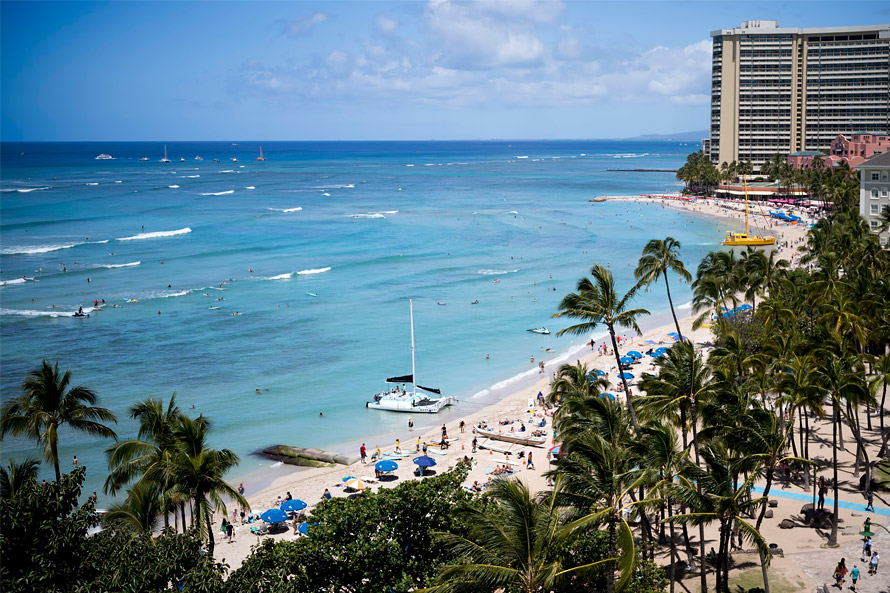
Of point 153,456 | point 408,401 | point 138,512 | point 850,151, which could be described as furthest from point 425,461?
point 850,151

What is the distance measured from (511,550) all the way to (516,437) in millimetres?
25047

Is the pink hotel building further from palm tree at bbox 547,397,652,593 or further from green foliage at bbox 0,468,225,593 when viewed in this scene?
green foliage at bbox 0,468,225,593

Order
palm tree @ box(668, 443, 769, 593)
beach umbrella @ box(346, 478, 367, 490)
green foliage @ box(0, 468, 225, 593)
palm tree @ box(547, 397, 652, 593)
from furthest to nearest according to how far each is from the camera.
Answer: beach umbrella @ box(346, 478, 367, 490) → palm tree @ box(668, 443, 769, 593) → palm tree @ box(547, 397, 652, 593) → green foliage @ box(0, 468, 225, 593)

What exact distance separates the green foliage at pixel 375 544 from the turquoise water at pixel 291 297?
20.8 metres

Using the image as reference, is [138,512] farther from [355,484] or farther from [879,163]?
[879,163]

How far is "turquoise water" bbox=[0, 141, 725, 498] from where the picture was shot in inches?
1857

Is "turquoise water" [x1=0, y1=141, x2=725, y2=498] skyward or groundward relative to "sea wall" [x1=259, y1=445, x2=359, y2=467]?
skyward

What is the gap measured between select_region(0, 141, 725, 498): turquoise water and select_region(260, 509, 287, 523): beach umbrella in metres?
7.58

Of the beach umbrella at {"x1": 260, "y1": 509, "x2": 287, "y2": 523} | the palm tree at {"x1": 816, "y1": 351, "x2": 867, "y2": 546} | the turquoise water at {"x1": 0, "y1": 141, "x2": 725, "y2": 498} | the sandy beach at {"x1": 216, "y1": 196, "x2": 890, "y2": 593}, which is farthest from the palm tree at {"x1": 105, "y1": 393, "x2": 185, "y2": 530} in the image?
the palm tree at {"x1": 816, "y1": 351, "x2": 867, "y2": 546}

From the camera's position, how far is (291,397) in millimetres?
46906

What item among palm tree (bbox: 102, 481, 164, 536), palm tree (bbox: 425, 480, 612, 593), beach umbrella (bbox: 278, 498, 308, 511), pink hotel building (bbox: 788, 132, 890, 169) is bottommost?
beach umbrella (bbox: 278, 498, 308, 511)

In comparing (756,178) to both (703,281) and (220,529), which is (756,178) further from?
(220,529)

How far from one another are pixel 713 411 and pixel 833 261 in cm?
2398

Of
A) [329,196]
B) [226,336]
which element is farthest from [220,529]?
[329,196]
